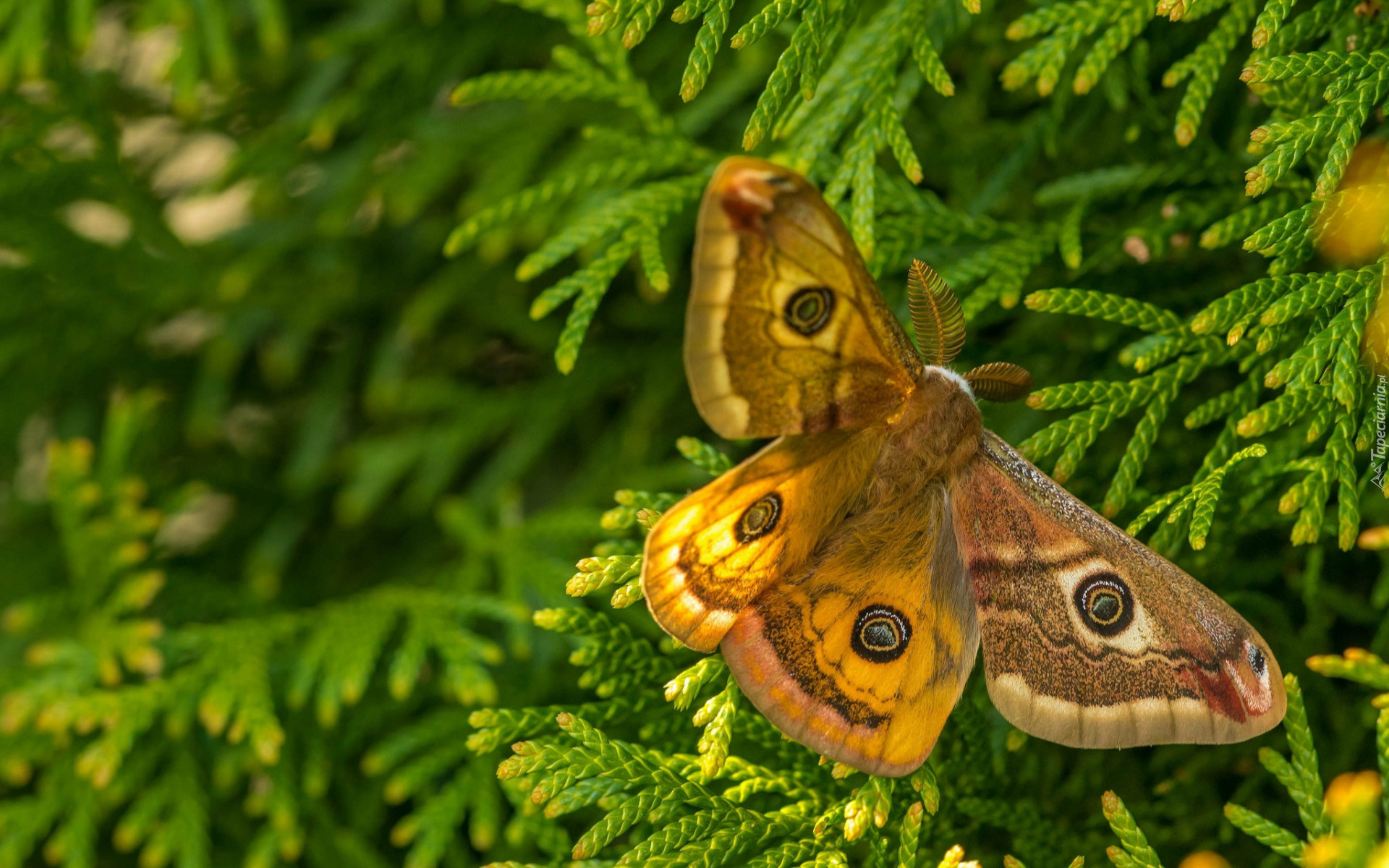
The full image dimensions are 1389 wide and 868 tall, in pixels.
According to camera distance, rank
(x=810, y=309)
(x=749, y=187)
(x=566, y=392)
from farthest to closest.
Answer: (x=566, y=392) < (x=810, y=309) < (x=749, y=187)

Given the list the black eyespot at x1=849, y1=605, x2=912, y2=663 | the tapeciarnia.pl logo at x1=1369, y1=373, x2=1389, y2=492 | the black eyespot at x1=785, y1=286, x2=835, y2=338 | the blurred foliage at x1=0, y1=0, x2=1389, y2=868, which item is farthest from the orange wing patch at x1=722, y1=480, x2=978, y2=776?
the tapeciarnia.pl logo at x1=1369, y1=373, x2=1389, y2=492

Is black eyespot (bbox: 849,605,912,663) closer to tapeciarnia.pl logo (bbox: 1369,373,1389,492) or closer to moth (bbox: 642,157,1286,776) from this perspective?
moth (bbox: 642,157,1286,776)

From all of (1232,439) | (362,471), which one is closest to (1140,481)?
(1232,439)

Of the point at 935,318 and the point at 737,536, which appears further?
the point at 935,318

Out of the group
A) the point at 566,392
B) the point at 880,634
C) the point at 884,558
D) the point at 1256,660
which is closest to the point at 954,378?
the point at 884,558

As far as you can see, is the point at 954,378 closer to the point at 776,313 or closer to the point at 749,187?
the point at 776,313

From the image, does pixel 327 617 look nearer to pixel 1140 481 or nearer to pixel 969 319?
pixel 969 319

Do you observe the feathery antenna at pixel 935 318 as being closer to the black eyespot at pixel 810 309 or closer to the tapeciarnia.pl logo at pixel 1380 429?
the black eyespot at pixel 810 309
